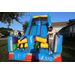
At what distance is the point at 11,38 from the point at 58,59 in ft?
8.59

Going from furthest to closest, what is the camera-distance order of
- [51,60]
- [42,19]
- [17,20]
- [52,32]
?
[17,20] < [42,19] < [52,32] < [51,60]

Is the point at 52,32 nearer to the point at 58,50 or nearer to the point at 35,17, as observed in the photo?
the point at 58,50

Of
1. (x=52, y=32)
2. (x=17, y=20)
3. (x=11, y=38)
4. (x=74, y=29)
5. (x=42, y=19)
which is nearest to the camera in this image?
(x=52, y=32)

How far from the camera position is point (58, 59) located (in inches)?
102

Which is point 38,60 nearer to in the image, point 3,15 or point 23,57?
point 23,57

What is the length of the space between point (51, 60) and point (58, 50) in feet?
2.27

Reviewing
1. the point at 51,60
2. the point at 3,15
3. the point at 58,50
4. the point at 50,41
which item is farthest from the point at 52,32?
the point at 3,15

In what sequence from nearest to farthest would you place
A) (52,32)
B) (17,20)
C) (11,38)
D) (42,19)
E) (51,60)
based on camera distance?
(51,60) → (52,32) → (11,38) → (42,19) → (17,20)

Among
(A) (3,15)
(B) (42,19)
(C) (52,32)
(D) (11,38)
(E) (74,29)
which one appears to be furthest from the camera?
(E) (74,29)

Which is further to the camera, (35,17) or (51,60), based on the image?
(35,17)

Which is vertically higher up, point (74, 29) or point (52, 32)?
point (74, 29)

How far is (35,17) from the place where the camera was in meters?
5.79
